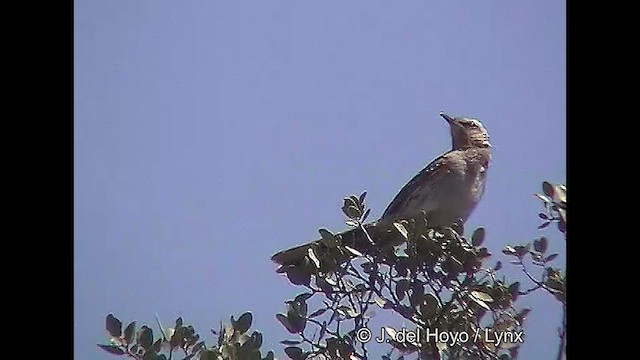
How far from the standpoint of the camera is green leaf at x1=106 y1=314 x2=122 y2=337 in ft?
5.04

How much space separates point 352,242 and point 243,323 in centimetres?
23

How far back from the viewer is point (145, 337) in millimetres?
1515

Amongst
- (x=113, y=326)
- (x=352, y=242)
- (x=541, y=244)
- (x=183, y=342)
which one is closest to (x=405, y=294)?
(x=352, y=242)

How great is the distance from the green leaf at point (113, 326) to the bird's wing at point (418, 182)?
0.48 meters

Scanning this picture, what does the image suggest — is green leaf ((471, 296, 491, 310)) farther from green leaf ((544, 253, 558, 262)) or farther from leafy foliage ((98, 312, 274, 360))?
leafy foliage ((98, 312, 274, 360))

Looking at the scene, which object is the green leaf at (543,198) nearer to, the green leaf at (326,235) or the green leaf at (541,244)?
the green leaf at (541,244)

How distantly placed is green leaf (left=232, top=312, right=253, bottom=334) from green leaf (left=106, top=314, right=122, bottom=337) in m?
0.19

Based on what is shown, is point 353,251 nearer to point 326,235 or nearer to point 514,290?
point 326,235
